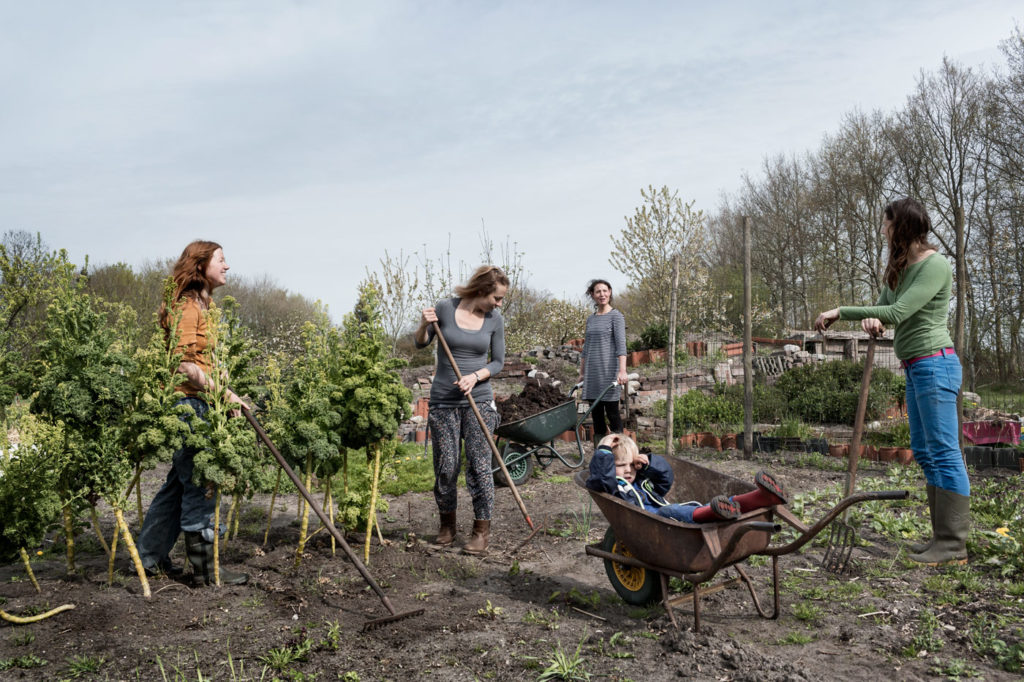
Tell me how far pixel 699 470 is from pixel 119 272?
1686cm

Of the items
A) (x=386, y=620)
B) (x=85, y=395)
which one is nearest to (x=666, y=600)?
(x=386, y=620)

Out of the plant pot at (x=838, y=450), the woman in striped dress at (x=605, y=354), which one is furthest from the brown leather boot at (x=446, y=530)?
the plant pot at (x=838, y=450)

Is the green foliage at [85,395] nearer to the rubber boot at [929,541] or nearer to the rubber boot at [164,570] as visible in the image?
the rubber boot at [164,570]

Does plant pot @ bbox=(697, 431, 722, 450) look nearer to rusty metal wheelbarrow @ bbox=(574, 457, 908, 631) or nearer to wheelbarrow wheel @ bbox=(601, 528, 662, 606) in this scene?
rusty metal wheelbarrow @ bbox=(574, 457, 908, 631)

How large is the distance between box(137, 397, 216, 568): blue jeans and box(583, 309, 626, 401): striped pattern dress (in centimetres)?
364

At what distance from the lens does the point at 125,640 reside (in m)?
2.82

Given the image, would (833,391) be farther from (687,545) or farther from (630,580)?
(687,545)

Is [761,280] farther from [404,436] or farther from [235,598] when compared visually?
[235,598]

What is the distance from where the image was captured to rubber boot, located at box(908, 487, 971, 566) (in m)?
3.71

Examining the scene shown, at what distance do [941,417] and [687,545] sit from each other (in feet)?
6.09

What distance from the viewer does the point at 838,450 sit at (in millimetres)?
7031

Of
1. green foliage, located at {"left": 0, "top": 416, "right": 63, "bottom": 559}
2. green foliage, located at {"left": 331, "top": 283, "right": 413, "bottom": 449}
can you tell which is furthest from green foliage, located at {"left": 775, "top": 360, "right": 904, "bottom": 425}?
green foliage, located at {"left": 0, "top": 416, "right": 63, "bottom": 559}

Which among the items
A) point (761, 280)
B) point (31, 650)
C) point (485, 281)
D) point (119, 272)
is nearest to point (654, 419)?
point (485, 281)

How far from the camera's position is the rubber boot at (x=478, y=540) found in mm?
4047
